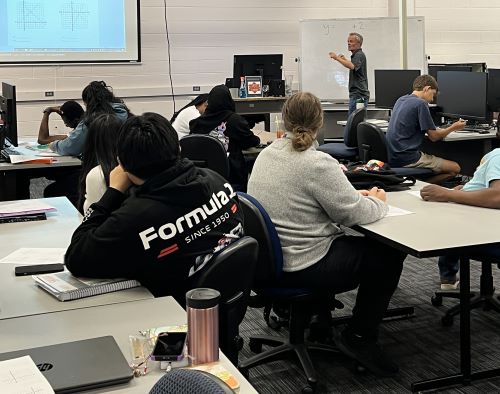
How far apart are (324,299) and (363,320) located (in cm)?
19

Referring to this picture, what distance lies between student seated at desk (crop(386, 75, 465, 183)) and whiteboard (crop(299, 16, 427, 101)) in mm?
3178

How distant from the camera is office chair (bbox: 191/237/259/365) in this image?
2.10 metres

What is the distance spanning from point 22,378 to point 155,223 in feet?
2.31

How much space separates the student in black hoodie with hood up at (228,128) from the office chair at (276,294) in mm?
2335

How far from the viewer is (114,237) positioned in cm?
203

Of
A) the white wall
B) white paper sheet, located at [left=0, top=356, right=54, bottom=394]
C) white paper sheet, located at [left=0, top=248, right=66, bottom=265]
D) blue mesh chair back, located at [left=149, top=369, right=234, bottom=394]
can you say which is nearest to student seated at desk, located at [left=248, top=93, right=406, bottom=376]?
white paper sheet, located at [left=0, top=248, right=66, bottom=265]

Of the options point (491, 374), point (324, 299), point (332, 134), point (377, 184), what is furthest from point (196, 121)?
point (332, 134)

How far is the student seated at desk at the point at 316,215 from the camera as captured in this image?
9.09ft

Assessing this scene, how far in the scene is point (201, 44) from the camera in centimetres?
865

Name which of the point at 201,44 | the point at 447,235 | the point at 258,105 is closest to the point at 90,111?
the point at 447,235

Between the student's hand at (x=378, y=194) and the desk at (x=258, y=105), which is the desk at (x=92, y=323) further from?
the desk at (x=258, y=105)

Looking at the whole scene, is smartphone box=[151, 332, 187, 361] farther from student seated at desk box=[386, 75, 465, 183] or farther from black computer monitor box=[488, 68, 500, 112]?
black computer monitor box=[488, 68, 500, 112]

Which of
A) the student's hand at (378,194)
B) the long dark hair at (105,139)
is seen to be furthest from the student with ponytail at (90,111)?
the student's hand at (378,194)

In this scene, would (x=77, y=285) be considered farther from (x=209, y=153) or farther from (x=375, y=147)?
(x=375, y=147)
